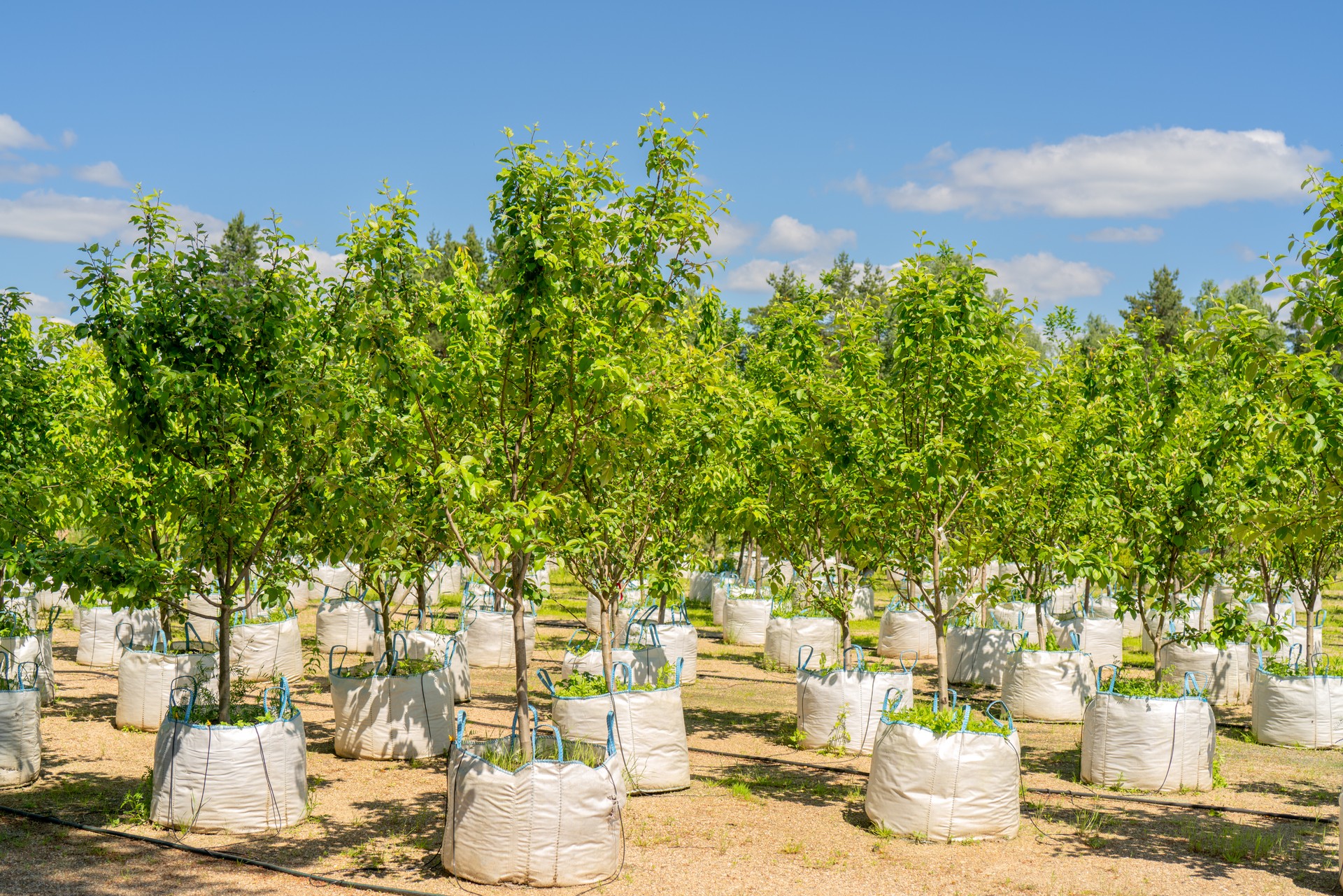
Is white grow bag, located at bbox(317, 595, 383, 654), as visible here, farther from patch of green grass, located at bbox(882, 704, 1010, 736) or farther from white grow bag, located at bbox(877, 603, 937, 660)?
patch of green grass, located at bbox(882, 704, 1010, 736)

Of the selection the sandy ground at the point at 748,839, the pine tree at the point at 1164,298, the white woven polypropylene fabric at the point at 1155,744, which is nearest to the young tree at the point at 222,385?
the sandy ground at the point at 748,839

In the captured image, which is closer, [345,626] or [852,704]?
[852,704]

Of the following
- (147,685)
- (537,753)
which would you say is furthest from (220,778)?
(147,685)

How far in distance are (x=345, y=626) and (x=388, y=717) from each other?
744 centimetres

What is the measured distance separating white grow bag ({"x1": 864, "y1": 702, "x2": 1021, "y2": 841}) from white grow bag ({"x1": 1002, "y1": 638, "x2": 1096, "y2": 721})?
5273 mm

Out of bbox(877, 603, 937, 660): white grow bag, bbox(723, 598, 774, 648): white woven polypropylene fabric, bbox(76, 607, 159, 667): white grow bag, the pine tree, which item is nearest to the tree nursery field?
bbox(76, 607, 159, 667): white grow bag

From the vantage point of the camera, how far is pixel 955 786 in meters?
8.18

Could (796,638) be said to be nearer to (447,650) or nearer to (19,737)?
(447,650)

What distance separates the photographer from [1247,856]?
7.87 metres

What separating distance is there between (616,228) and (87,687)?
1096cm

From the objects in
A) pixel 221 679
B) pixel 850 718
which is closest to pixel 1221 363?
pixel 850 718

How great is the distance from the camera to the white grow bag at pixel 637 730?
9477 millimetres

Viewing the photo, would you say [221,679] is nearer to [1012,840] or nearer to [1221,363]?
[1012,840]

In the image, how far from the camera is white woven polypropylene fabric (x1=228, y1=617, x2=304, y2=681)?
14258 mm
